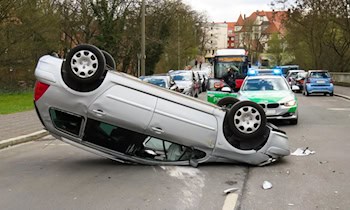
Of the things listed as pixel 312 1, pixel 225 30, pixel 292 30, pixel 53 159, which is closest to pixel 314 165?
pixel 53 159

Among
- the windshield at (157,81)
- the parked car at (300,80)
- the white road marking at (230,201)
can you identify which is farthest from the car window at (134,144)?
the parked car at (300,80)

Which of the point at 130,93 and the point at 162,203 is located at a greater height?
the point at 130,93

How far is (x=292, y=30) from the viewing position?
5716cm

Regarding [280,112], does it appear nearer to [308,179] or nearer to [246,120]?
[246,120]

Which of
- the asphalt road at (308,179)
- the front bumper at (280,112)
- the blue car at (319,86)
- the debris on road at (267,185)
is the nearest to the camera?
the asphalt road at (308,179)

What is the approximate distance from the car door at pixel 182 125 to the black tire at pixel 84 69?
1.04 metres

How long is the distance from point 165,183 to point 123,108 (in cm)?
138

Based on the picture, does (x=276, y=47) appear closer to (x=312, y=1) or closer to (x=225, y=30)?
(x=312, y=1)

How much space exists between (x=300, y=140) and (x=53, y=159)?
5518mm

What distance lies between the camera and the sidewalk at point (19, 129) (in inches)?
467

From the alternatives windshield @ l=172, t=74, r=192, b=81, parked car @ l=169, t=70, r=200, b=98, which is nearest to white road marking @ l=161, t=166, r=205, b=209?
parked car @ l=169, t=70, r=200, b=98

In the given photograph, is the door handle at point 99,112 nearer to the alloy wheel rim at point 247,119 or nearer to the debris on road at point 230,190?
the alloy wheel rim at point 247,119

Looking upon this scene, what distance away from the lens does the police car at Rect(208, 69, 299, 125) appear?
14.3m

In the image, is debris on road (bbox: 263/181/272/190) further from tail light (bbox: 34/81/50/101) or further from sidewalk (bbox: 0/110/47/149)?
sidewalk (bbox: 0/110/47/149)
